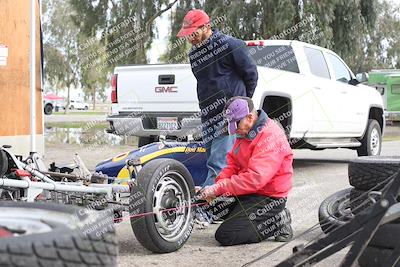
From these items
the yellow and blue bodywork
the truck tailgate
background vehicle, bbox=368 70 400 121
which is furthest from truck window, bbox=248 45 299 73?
background vehicle, bbox=368 70 400 121

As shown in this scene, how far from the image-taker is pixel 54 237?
1.67m

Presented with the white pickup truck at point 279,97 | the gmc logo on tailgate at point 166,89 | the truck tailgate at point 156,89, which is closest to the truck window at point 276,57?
the white pickup truck at point 279,97

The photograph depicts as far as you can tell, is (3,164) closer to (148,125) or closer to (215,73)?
(215,73)

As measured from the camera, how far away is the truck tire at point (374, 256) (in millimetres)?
3673

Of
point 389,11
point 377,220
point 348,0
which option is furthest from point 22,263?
point 389,11

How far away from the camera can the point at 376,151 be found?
11.4 meters

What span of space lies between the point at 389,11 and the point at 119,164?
1734 inches

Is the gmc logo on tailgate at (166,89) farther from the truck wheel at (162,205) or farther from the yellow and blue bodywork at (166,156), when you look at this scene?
the truck wheel at (162,205)

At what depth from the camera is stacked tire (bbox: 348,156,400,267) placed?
365 cm

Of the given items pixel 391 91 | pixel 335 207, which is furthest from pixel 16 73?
pixel 391 91

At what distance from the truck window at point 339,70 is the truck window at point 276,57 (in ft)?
4.13

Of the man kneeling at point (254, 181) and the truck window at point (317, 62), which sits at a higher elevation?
the truck window at point (317, 62)

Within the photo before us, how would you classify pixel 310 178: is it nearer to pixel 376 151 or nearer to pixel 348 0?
pixel 376 151

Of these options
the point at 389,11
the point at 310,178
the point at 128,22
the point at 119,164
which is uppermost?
the point at 389,11
